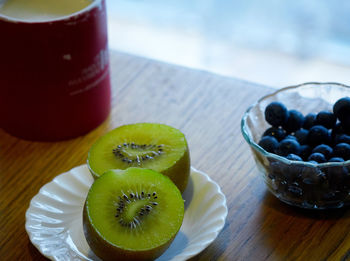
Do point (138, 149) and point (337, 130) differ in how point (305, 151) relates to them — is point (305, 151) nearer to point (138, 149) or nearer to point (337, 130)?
point (337, 130)

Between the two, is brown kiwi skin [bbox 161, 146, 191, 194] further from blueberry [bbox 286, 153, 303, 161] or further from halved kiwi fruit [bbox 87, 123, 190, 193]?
blueberry [bbox 286, 153, 303, 161]

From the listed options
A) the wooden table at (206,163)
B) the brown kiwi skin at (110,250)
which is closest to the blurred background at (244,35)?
the wooden table at (206,163)

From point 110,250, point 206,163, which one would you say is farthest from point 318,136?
point 110,250

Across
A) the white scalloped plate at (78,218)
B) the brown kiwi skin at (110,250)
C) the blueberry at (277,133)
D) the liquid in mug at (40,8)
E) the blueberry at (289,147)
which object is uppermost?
the liquid in mug at (40,8)

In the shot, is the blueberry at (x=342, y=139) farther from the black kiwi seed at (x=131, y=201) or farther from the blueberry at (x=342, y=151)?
the black kiwi seed at (x=131, y=201)

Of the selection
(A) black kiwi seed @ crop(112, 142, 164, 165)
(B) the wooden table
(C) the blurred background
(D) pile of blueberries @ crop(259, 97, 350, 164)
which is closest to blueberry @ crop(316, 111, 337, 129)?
(D) pile of blueberries @ crop(259, 97, 350, 164)
